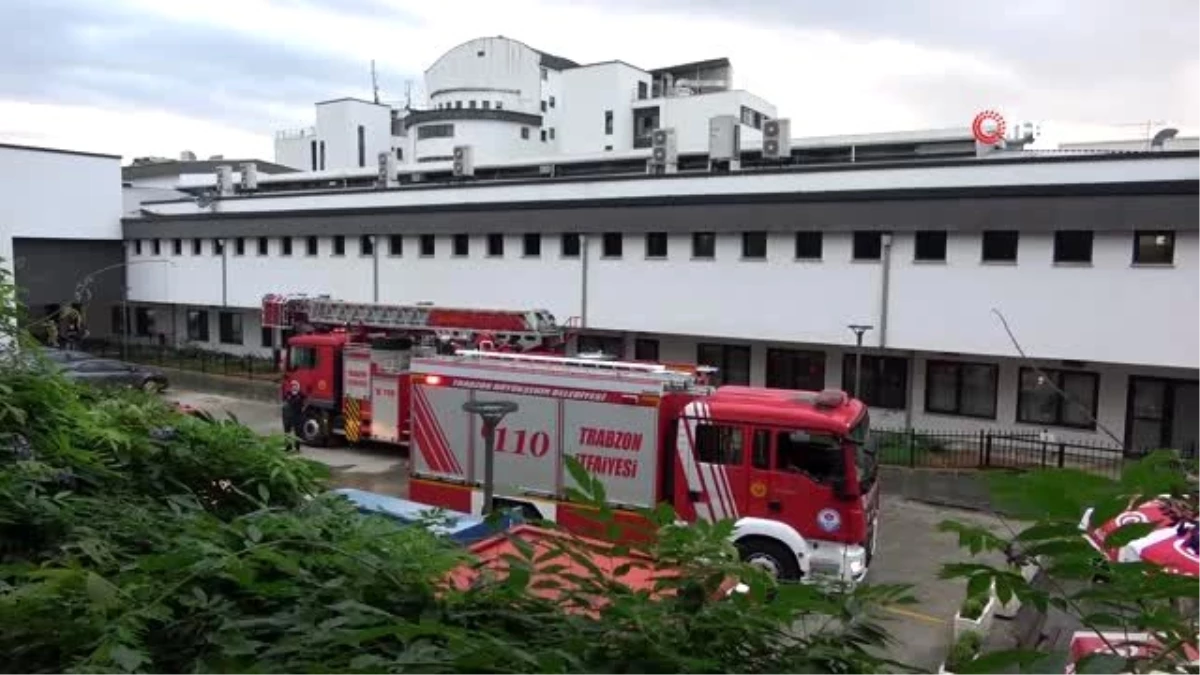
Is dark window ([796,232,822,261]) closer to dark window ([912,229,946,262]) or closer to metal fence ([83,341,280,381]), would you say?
dark window ([912,229,946,262])

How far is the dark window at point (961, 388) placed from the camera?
2456 cm

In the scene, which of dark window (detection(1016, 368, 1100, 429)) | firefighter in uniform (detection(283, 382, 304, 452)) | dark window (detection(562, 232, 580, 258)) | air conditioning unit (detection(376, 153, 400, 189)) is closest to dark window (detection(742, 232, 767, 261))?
dark window (detection(562, 232, 580, 258))

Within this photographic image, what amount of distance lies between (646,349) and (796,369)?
5.10m

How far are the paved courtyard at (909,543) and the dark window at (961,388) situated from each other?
534cm

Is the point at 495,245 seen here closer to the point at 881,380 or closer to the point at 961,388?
the point at 881,380

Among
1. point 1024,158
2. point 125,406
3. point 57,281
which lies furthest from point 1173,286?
point 57,281

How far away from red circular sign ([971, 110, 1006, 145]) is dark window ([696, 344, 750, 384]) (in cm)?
1093

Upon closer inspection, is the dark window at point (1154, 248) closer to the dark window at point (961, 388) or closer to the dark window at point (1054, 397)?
the dark window at point (1054, 397)

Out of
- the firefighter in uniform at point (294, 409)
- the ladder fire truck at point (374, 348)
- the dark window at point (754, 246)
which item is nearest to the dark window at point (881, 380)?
the dark window at point (754, 246)

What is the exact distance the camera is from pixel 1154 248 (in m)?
21.2

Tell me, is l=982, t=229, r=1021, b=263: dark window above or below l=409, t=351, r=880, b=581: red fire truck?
above

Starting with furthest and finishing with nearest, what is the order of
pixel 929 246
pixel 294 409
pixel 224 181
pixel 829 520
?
pixel 224 181 < pixel 294 409 < pixel 929 246 < pixel 829 520

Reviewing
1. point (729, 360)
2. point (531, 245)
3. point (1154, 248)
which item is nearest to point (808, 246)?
point (729, 360)

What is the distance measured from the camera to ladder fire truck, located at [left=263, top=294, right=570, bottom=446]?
22.9 meters
